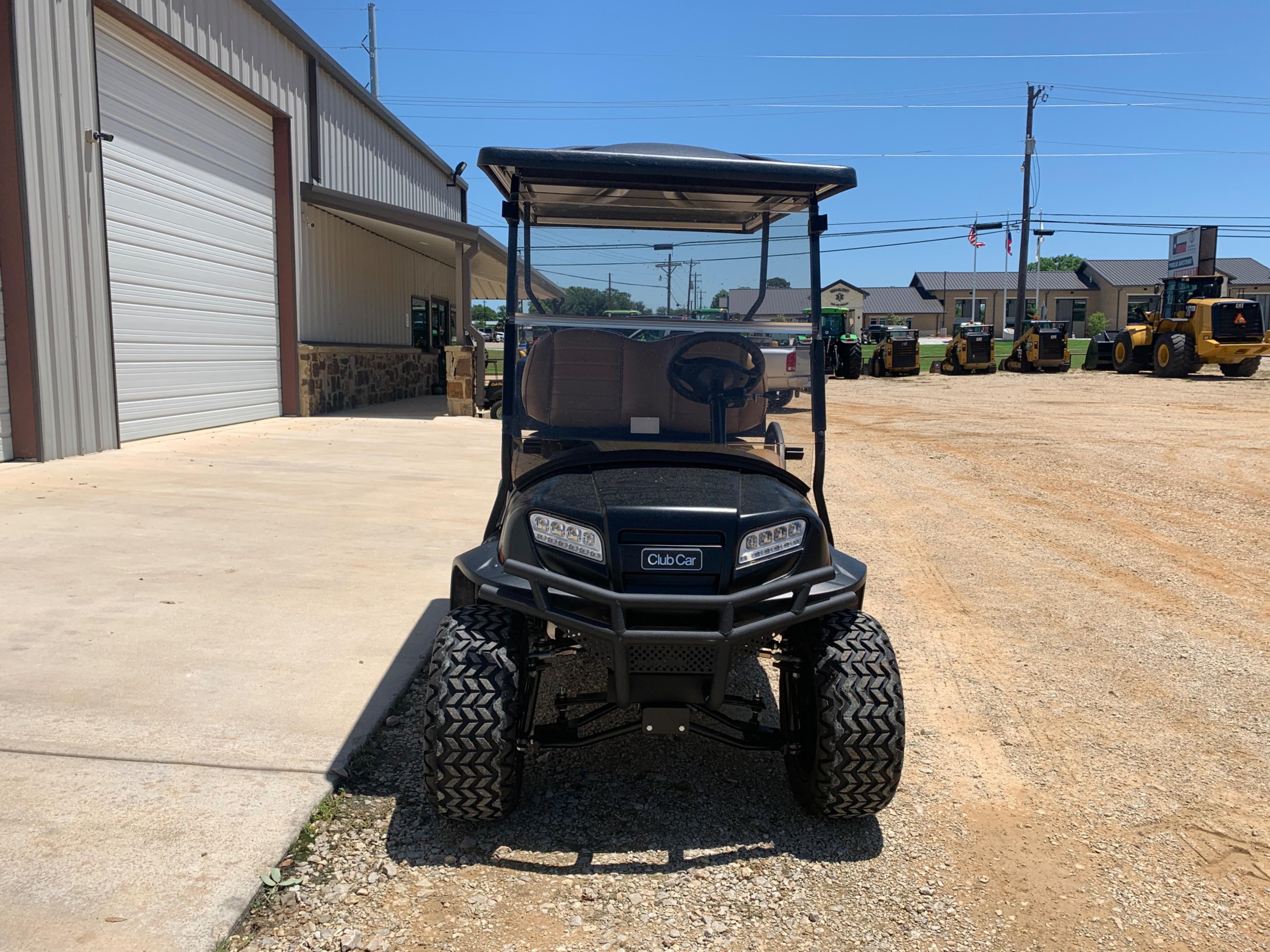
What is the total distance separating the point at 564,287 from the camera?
371 cm

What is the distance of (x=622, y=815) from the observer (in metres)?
2.98

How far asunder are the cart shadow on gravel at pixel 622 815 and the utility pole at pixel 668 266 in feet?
4.62

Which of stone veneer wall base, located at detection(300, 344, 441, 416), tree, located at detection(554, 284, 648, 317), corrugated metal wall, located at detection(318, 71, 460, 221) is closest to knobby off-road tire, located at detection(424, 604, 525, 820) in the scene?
tree, located at detection(554, 284, 648, 317)

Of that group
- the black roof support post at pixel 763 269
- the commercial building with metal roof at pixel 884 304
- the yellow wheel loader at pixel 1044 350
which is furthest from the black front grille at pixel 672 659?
the commercial building with metal roof at pixel 884 304

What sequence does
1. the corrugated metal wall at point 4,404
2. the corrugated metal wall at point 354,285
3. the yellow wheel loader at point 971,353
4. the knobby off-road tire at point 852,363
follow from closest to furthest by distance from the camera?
the corrugated metal wall at point 4,404, the corrugated metal wall at point 354,285, the knobby off-road tire at point 852,363, the yellow wheel loader at point 971,353

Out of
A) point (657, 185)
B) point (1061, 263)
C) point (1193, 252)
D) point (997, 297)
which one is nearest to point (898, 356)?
point (1193, 252)

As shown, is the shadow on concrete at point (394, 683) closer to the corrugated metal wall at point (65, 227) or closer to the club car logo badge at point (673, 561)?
the club car logo badge at point (673, 561)

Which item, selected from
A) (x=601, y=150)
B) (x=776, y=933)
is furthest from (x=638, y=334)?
(x=776, y=933)

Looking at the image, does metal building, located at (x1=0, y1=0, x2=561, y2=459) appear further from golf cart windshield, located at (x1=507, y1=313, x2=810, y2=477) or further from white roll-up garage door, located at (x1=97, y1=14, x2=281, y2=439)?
golf cart windshield, located at (x1=507, y1=313, x2=810, y2=477)

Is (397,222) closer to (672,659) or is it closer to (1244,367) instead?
(672,659)

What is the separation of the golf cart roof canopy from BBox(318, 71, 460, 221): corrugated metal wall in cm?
1302

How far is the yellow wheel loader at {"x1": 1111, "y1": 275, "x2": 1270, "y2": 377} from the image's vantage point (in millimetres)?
25391

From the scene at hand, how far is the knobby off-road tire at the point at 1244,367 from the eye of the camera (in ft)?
84.9

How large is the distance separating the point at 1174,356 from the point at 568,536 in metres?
28.6
